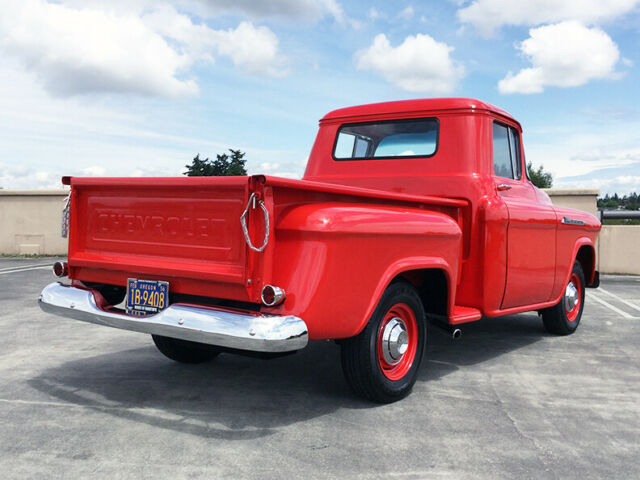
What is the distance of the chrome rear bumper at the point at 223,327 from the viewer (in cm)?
333

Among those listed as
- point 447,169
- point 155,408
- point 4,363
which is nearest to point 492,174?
point 447,169

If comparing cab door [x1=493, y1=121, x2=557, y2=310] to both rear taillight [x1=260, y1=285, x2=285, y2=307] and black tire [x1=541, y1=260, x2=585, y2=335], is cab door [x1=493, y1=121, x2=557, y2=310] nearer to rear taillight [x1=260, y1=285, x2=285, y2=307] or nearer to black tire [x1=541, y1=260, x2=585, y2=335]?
black tire [x1=541, y1=260, x2=585, y2=335]

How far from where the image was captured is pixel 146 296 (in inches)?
157

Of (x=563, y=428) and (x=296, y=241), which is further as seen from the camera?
(x=563, y=428)

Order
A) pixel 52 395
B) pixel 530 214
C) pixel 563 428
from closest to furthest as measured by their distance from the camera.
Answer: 1. pixel 563 428
2. pixel 52 395
3. pixel 530 214

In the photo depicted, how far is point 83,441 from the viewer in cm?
344

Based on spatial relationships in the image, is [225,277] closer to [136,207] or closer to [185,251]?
[185,251]

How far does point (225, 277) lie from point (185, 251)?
41cm

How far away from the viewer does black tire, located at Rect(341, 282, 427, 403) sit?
155 inches

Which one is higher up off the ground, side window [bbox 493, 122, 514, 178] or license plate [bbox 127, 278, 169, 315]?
side window [bbox 493, 122, 514, 178]

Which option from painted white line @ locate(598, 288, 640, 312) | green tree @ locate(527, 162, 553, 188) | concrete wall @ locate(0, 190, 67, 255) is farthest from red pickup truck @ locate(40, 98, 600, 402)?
green tree @ locate(527, 162, 553, 188)

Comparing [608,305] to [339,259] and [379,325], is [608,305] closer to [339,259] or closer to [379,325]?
[379,325]

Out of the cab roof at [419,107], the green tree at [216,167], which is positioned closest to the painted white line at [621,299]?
the cab roof at [419,107]

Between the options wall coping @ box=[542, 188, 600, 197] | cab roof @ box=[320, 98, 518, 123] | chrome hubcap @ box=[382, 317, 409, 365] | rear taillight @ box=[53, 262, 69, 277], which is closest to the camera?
chrome hubcap @ box=[382, 317, 409, 365]
